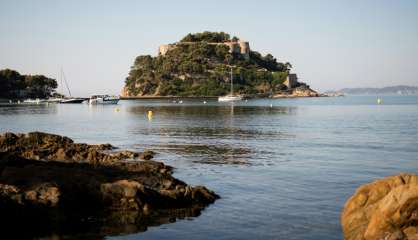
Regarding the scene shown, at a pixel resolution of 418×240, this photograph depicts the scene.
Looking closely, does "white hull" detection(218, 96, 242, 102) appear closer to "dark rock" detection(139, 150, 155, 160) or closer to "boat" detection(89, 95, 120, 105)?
"boat" detection(89, 95, 120, 105)

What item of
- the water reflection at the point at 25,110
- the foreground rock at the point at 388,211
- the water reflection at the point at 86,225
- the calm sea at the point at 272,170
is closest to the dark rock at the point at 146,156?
the calm sea at the point at 272,170

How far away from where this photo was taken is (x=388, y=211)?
12.5 m

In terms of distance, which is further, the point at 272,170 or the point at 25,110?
the point at 25,110

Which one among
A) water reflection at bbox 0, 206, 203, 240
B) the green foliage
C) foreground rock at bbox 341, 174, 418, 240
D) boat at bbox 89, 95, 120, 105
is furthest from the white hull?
foreground rock at bbox 341, 174, 418, 240

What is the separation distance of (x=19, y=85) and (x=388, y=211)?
193 m

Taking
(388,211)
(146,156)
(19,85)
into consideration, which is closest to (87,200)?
(388,211)

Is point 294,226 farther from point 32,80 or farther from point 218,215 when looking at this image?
point 32,80

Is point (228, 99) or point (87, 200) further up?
point (228, 99)

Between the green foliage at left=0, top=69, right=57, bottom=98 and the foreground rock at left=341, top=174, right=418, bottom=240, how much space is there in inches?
7393

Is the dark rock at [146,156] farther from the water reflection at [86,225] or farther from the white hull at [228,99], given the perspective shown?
the white hull at [228,99]

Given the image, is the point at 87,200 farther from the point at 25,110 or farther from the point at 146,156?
the point at 25,110

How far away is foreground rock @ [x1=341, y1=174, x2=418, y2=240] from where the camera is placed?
486 inches

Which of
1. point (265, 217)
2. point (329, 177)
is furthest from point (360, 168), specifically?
point (265, 217)

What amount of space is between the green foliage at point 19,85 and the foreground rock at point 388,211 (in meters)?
188
